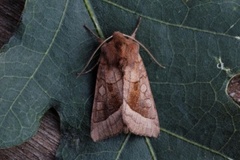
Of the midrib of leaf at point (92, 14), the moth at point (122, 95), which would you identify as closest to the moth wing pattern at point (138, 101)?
the moth at point (122, 95)

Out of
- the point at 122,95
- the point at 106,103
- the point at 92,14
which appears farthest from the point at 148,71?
the point at 92,14

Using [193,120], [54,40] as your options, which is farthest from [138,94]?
[54,40]

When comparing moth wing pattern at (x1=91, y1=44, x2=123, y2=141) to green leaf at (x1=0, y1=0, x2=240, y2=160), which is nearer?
green leaf at (x1=0, y1=0, x2=240, y2=160)

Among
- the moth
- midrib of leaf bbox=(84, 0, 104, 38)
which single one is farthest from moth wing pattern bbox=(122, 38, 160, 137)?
midrib of leaf bbox=(84, 0, 104, 38)

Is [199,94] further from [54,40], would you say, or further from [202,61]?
[54,40]

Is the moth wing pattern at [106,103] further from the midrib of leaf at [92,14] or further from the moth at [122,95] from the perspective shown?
the midrib of leaf at [92,14]

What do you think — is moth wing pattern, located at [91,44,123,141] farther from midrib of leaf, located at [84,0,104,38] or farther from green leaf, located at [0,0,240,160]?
midrib of leaf, located at [84,0,104,38]
